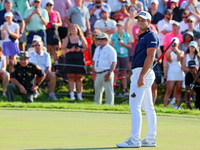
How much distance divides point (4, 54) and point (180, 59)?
16.6 feet

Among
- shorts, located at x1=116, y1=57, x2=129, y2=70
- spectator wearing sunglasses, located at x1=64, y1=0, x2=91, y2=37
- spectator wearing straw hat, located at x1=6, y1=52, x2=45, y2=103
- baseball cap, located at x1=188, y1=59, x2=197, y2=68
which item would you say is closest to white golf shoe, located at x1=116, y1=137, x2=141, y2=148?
spectator wearing straw hat, located at x1=6, y1=52, x2=45, y2=103

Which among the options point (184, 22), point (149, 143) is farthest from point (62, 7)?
point (149, 143)

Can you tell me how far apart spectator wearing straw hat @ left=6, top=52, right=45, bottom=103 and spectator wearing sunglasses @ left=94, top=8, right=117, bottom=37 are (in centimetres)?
336

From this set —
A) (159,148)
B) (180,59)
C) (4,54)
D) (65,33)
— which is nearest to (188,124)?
(159,148)

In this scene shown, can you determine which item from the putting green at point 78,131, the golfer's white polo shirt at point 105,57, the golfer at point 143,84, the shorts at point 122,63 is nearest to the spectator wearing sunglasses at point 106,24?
the shorts at point 122,63

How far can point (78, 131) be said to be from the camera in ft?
24.2

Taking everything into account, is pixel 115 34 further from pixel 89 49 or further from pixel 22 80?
pixel 22 80

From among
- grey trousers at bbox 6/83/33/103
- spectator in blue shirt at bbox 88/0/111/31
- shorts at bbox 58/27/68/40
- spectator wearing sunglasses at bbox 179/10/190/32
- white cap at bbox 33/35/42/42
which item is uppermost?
spectator in blue shirt at bbox 88/0/111/31

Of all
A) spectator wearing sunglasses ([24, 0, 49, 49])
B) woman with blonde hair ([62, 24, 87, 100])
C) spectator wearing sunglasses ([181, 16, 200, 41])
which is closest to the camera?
woman with blonde hair ([62, 24, 87, 100])

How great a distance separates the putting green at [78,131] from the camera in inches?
240

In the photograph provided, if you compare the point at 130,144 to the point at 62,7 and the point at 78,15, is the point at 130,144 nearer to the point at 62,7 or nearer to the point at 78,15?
the point at 78,15

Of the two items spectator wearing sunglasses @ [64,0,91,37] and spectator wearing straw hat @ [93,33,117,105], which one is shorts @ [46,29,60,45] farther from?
spectator wearing straw hat @ [93,33,117,105]

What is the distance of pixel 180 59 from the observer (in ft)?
45.7

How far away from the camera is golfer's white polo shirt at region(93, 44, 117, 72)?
41.8 feet
